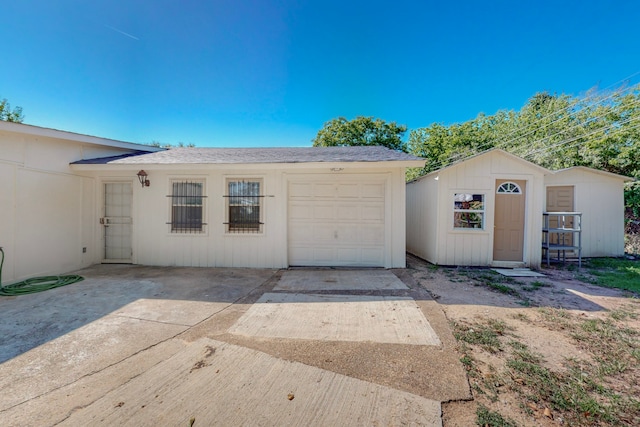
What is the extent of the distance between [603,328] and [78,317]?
21.9 feet

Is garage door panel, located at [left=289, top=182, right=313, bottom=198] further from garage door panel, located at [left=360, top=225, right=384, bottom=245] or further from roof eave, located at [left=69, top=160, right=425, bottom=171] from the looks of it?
garage door panel, located at [left=360, top=225, right=384, bottom=245]

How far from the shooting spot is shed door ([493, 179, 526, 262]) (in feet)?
21.1

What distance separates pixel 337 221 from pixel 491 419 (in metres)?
4.83

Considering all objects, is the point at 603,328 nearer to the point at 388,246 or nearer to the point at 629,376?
the point at 629,376

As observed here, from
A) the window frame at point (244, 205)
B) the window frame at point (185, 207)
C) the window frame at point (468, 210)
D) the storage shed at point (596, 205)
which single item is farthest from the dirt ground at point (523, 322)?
the window frame at point (185, 207)

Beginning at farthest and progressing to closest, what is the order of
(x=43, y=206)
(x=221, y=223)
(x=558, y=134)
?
(x=558, y=134)
(x=221, y=223)
(x=43, y=206)

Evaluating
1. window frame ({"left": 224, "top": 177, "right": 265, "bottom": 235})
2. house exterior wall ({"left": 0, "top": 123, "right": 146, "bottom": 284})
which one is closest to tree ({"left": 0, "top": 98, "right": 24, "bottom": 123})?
house exterior wall ({"left": 0, "top": 123, "right": 146, "bottom": 284})

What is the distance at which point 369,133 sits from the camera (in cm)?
2064

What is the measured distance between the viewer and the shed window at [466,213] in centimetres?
649

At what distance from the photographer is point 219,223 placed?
6.20 metres

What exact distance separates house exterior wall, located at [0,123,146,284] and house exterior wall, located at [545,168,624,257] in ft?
43.9

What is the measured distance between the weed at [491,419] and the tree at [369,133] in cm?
1967

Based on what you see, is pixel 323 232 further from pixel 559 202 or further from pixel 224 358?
pixel 559 202

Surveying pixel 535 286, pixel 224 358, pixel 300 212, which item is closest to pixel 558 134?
pixel 535 286
